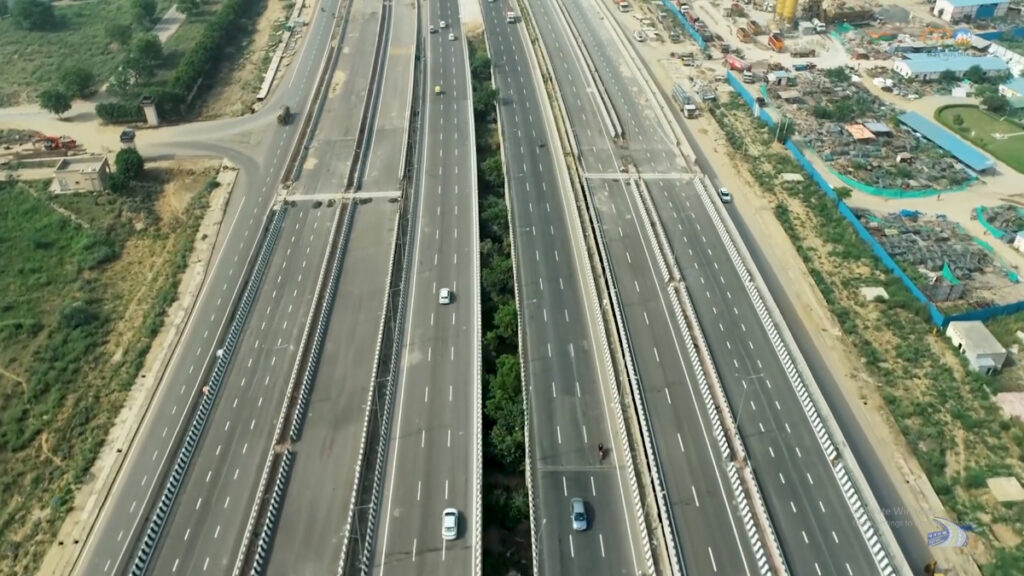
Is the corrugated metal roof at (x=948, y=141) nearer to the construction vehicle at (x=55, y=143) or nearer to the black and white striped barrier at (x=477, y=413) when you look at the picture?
the black and white striped barrier at (x=477, y=413)

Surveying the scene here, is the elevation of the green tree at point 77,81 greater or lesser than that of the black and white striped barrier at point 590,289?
greater

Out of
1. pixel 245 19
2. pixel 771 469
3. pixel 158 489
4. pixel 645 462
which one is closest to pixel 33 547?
pixel 158 489

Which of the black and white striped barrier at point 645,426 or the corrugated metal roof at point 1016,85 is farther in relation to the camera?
the corrugated metal roof at point 1016,85

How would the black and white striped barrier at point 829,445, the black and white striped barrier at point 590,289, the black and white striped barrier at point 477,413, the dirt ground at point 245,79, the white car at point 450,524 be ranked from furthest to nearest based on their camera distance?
the dirt ground at point 245,79
the black and white striped barrier at point 590,289
the white car at point 450,524
the black and white striped barrier at point 477,413
the black and white striped barrier at point 829,445

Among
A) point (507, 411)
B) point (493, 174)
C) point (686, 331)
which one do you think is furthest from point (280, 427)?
point (493, 174)

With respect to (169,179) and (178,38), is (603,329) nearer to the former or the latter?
(169,179)

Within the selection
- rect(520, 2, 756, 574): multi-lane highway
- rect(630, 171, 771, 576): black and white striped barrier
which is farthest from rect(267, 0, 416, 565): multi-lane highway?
rect(630, 171, 771, 576): black and white striped barrier

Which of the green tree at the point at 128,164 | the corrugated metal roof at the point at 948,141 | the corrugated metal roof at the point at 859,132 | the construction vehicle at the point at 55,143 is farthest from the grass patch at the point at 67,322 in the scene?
the corrugated metal roof at the point at 948,141

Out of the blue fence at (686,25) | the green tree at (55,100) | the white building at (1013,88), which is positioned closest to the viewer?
the green tree at (55,100)
